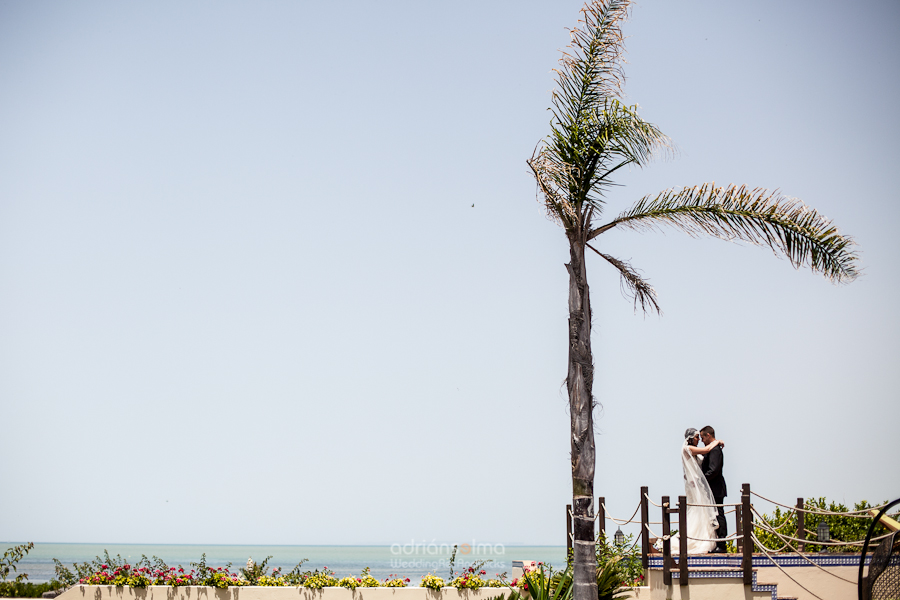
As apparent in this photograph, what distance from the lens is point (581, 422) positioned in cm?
812

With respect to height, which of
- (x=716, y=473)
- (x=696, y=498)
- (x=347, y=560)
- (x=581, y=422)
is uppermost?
(x=581, y=422)

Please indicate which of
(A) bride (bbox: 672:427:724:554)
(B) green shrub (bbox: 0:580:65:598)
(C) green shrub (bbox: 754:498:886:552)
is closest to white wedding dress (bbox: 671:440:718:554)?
(A) bride (bbox: 672:427:724:554)

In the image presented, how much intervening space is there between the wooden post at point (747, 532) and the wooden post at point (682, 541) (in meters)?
0.66

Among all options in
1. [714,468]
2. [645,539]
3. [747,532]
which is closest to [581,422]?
[645,539]

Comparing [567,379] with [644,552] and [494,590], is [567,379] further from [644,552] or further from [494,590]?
[494,590]

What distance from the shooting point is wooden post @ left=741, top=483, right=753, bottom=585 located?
354 inches

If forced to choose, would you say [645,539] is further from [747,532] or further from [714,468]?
[714,468]

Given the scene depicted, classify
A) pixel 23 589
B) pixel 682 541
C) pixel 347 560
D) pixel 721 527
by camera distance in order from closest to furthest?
pixel 682 541 → pixel 721 527 → pixel 23 589 → pixel 347 560

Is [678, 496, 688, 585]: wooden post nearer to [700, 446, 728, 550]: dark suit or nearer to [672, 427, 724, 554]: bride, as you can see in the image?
[672, 427, 724, 554]: bride

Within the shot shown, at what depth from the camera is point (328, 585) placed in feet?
36.4

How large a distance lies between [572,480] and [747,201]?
3661mm

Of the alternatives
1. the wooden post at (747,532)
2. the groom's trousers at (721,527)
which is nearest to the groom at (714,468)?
the groom's trousers at (721,527)

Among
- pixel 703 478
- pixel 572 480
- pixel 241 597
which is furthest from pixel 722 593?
pixel 241 597

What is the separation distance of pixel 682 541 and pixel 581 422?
229 cm
